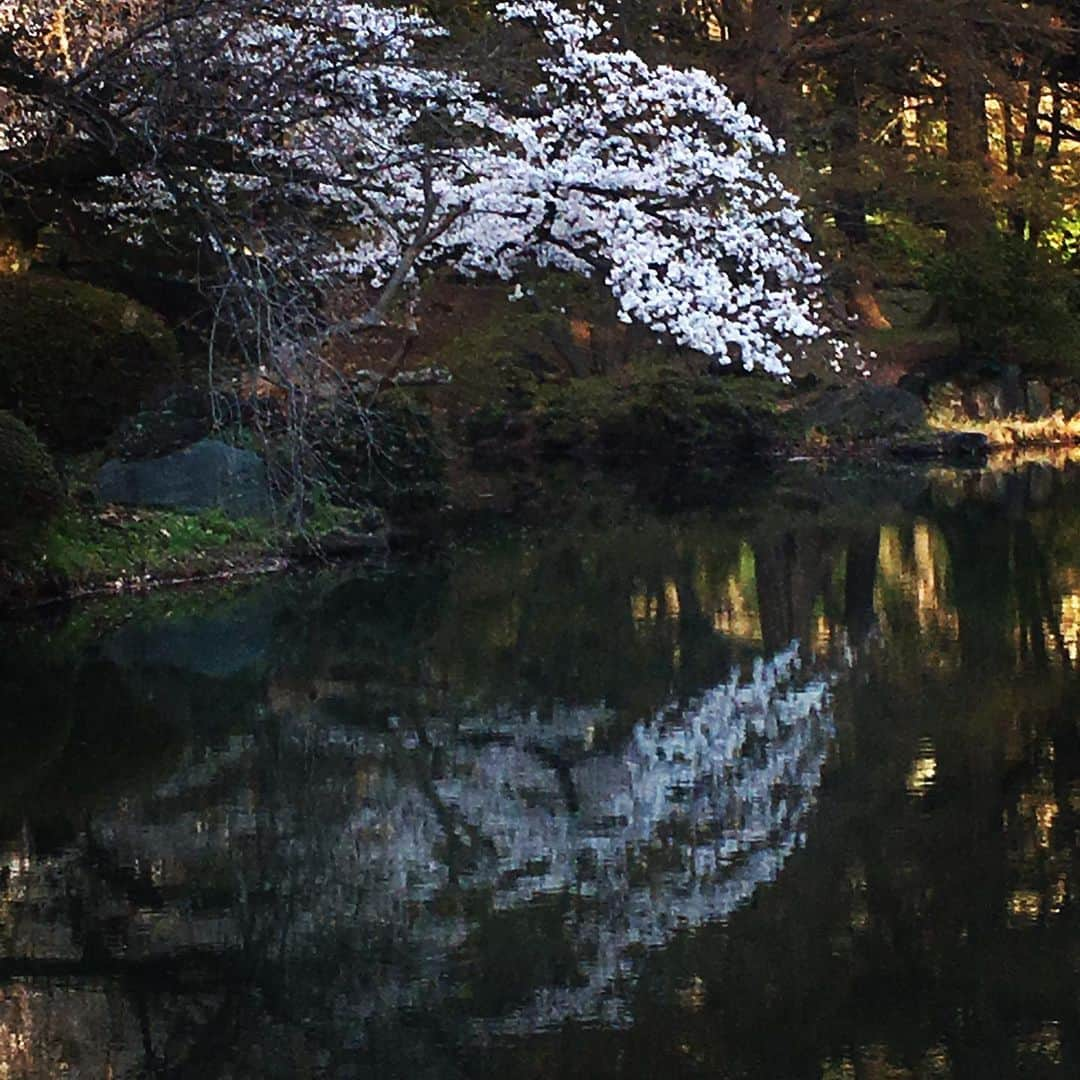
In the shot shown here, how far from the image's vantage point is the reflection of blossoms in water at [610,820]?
6.54 meters

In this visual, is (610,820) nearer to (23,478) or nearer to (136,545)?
(23,478)

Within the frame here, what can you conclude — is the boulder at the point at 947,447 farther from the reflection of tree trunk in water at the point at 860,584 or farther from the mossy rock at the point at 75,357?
the mossy rock at the point at 75,357

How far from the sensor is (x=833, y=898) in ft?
21.8

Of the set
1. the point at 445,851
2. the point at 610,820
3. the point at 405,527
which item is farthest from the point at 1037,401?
the point at 445,851

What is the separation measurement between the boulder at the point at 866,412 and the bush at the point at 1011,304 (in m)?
2.03

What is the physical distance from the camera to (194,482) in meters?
17.9

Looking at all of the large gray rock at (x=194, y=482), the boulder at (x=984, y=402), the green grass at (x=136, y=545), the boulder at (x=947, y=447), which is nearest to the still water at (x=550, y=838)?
the green grass at (x=136, y=545)

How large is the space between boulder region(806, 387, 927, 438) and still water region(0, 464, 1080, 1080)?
1558 centimetres

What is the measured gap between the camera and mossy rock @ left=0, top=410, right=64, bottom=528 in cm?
1476

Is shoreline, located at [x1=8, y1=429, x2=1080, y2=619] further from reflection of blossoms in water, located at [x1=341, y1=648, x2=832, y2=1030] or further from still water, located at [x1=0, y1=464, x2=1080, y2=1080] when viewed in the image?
reflection of blossoms in water, located at [x1=341, y1=648, x2=832, y2=1030]

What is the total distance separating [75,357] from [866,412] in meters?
16.1

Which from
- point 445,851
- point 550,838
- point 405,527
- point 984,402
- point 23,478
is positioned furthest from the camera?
point 984,402

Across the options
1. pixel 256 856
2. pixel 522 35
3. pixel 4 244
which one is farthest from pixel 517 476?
pixel 256 856

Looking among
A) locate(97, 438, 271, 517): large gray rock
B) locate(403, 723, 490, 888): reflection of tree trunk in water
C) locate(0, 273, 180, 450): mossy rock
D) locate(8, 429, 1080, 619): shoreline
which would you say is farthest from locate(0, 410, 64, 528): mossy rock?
locate(403, 723, 490, 888): reflection of tree trunk in water
